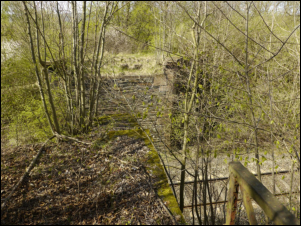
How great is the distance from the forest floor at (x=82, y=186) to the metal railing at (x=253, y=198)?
4.08 ft

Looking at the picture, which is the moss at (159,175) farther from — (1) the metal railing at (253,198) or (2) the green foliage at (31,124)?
(2) the green foliage at (31,124)

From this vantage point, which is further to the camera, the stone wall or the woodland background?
the woodland background

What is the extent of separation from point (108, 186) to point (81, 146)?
4.44ft

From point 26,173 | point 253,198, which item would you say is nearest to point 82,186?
point 26,173

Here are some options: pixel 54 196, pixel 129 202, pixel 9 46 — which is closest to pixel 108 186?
pixel 129 202

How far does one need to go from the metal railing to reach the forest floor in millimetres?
1244

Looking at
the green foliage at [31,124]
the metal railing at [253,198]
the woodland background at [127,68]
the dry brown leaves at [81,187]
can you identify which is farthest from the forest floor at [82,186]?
the green foliage at [31,124]

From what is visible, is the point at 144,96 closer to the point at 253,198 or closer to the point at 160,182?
the point at 160,182

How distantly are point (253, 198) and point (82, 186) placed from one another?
2.55m

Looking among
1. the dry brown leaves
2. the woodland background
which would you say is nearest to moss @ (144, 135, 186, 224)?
the dry brown leaves

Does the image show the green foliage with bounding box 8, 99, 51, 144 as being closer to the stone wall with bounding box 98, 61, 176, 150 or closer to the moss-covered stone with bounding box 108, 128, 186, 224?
the stone wall with bounding box 98, 61, 176, 150

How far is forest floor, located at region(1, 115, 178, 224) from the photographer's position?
2.45 meters

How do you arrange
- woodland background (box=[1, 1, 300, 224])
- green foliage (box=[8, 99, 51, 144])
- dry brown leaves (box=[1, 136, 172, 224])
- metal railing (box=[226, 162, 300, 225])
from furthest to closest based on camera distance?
green foliage (box=[8, 99, 51, 144]) < woodland background (box=[1, 1, 300, 224]) < dry brown leaves (box=[1, 136, 172, 224]) < metal railing (box=[226, 162, 300, 225])

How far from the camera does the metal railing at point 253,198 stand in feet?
2.79
